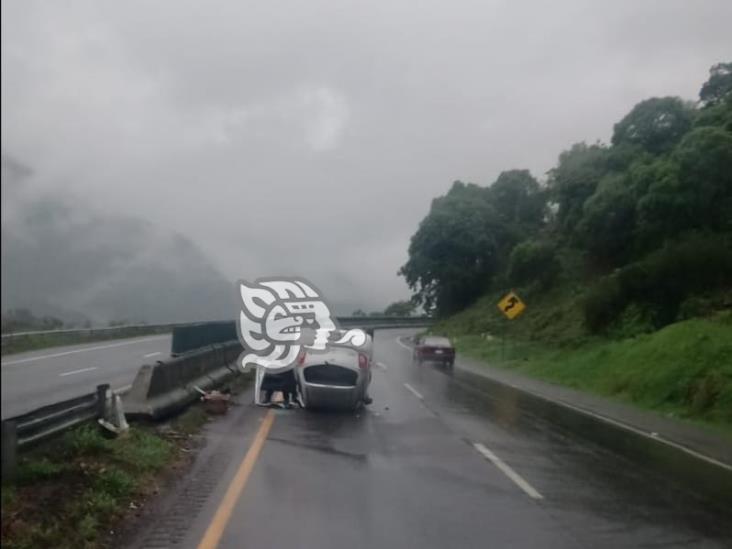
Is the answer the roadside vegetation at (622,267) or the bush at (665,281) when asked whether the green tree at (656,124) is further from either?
the bush at (665,281)

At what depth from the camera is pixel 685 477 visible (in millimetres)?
12523

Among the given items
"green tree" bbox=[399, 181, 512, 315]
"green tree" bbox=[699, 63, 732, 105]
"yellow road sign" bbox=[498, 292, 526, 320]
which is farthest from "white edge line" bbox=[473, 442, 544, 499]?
"green tree" bbox=[399, 181, 512, 315]

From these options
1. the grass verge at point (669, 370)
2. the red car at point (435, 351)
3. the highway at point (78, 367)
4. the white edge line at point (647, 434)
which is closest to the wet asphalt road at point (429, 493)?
the white edge line at point (647, 434)

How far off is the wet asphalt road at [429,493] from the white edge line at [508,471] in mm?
28

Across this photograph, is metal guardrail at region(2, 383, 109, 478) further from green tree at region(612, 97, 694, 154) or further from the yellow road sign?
green tree at region(612, 97, 694, 154)

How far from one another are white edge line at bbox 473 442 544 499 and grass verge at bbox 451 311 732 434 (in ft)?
22.2

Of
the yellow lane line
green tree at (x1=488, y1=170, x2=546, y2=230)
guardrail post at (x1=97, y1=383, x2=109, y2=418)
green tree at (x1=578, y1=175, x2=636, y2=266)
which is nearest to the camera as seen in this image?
the yellow lane line

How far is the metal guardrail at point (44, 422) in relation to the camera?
18.9ft

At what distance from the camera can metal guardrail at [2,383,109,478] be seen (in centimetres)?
577

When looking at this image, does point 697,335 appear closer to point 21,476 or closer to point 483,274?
point 21,476

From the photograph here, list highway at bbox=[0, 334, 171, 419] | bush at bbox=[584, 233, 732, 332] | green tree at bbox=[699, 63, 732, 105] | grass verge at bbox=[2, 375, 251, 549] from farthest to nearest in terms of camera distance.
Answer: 1. bush at bbox=[584, 233, 732, 332]
2. green tree at bbox=[699, 63, 732, 105]
3. highway at bbox=[0, 334, 171, 419]
4. grass verge at bbox=[2, 375, 251, 549]

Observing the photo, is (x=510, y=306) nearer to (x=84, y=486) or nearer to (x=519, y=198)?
(x=84, y=486)

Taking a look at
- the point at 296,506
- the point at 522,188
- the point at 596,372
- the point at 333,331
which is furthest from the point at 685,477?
the point at 522,188

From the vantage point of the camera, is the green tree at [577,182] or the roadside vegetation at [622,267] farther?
the green tree at [577,182]
